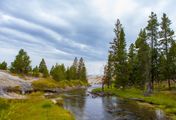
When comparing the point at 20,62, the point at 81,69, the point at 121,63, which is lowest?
the point at 121,63

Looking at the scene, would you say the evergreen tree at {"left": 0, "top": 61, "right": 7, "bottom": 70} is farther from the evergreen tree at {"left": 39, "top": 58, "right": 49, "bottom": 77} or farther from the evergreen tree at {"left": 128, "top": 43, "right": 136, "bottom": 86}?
the evergreen tree at {"left": 128, "top": 43, "right": 136, "bottom": 86}

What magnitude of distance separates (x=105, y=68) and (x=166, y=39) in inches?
1131

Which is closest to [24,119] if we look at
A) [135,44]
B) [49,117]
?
[49,117]

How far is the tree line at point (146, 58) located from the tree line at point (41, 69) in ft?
98.8

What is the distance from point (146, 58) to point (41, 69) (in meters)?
65.4

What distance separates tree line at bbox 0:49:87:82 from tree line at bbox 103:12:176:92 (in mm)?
30120

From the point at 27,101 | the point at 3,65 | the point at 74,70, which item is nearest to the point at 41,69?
the point at 3,65

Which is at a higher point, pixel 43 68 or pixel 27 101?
pixel 43 68

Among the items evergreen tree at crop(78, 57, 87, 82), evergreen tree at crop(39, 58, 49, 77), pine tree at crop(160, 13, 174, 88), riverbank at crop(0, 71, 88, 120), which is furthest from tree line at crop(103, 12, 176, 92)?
→ evergreen tree at crop(78, 57, 87, 82)

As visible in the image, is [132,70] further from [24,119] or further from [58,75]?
[24,119]

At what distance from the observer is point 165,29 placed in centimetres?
6162

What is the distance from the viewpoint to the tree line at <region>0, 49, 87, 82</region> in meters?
86.9

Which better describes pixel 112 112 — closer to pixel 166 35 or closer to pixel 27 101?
pixel 27 101

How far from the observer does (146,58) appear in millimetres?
60562
